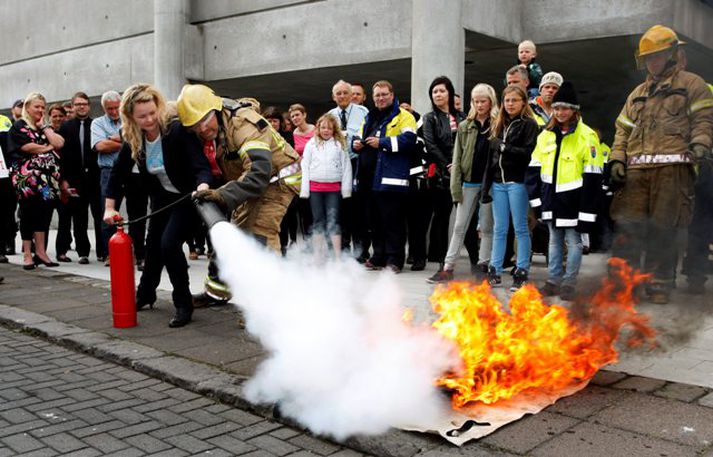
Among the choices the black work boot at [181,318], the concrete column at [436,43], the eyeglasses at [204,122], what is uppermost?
the concrete column at [436,43]

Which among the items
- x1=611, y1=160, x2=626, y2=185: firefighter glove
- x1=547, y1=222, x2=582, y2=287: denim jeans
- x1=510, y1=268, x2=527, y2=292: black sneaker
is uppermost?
x1=611, y1=160, x2=626, y2=185: firefighter glove

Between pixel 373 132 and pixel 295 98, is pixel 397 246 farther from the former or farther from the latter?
pixel 295 98

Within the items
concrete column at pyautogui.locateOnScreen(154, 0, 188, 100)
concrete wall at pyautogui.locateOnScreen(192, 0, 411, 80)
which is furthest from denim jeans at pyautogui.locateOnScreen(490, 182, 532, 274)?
concrete column at pyautogui.locateOnScreen(154, 0, 188, 100)

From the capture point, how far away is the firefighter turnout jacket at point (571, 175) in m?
6.20

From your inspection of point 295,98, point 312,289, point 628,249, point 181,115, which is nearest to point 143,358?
point 312,289

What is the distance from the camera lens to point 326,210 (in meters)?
8.52

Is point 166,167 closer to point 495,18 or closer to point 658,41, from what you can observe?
point 658,41

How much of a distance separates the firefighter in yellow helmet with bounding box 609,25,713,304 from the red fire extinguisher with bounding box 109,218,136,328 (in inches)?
158

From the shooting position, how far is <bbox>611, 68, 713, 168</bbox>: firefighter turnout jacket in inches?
230

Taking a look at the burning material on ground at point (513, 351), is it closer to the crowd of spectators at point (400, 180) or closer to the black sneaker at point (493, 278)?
the crowd of spectators at point (400, 180)

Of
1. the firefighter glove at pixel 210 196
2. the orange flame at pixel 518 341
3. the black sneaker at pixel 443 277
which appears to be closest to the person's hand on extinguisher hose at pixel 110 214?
the firefighter glove at pixel 210 196

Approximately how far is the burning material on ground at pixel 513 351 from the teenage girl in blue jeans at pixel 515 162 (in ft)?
7.98

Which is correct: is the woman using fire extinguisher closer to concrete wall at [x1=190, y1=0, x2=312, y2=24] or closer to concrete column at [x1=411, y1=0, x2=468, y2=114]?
concrete column at [x1=411, y1=0, x2=468, y2=114]

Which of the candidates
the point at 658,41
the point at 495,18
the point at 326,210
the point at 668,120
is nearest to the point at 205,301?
the point at 326,210
